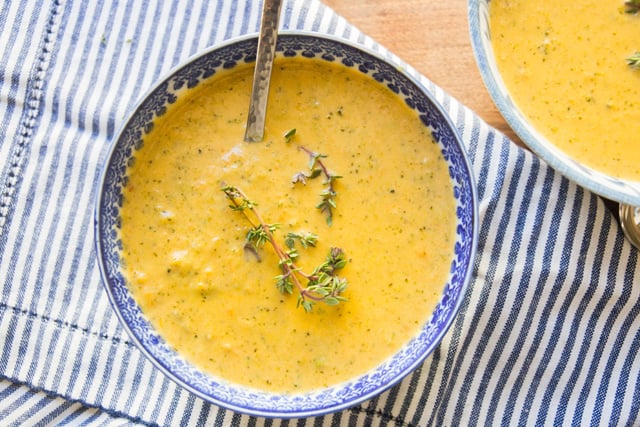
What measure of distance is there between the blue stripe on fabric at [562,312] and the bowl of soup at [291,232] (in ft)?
1.18

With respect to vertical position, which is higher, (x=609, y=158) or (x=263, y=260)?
(x=609, y=158)

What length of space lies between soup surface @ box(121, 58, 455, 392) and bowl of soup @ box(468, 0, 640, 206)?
222mm

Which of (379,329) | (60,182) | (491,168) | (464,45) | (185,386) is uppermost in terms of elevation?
(464,45)

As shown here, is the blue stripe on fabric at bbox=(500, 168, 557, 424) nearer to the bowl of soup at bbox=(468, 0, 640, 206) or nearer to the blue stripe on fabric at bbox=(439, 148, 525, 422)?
the blue stripe on fabric at bbox=(439, 148, 525, 422)

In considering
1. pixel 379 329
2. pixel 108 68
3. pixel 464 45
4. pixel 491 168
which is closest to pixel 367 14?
pixel 464 45

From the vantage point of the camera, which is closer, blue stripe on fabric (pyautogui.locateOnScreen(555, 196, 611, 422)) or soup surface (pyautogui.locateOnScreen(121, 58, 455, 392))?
soup surface (pyautogui.locateOnScreen(121, 58, 455, 392))

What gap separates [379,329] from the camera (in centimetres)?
182

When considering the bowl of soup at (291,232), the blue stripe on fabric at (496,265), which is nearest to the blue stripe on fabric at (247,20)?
the bowl of soup at (291,232)

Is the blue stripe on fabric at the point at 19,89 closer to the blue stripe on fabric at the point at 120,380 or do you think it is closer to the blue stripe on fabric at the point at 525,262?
the blue stripe on fabric at the point at 120,380

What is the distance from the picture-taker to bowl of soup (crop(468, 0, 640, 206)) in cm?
177

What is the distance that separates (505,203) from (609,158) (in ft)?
1.01

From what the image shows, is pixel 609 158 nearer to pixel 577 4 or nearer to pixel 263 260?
pixel 577 4

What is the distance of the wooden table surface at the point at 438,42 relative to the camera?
6.81ft

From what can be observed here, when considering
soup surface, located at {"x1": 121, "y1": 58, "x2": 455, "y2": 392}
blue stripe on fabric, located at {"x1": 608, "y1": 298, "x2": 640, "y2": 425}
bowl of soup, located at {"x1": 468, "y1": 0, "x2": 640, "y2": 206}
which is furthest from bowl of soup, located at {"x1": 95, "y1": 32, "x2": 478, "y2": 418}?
blue stripe on fabric, located at {"x1": 608, "y1": 298, "x2": 640, "y2": 425}
